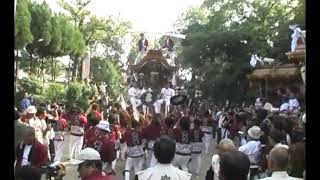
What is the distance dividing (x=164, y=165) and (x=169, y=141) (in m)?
0.18

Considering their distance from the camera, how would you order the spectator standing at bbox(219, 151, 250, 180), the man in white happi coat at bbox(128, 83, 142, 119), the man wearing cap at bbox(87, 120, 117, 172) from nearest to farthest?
the spectator standing at bbox(219, 151, 250, 180) < the man wearing cap at bbox(87, 120, 117, 172) < the man in white happi coat at bbox(128, 83, 142, 119)

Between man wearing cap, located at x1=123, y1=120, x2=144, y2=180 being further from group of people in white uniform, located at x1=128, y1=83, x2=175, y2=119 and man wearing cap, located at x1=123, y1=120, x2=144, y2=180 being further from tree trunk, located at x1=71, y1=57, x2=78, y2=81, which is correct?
tree trunk, located at x1=71, y1=57, x2=78, y2=81

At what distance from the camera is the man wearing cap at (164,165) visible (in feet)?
11.9

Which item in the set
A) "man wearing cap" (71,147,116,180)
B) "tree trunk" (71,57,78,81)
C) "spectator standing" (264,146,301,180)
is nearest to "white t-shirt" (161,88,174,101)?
"tree trunk" (71,57,78,81)

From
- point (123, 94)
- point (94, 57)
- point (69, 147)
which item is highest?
point (94, 57)

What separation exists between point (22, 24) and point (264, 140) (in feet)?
21.0

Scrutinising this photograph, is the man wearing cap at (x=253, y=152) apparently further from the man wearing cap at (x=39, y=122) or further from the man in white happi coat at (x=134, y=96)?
the man in white happi coat at (x=134, y=96)

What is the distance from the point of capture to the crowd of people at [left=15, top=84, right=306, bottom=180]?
3277mm

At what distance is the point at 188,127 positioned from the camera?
768cm

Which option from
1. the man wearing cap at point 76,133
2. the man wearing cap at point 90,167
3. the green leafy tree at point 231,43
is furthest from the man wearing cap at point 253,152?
the green leafy tree at point 231,43

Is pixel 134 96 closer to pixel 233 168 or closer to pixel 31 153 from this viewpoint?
pixel 31 153

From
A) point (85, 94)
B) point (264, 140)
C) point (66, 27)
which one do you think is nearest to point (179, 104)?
point (85, 94)

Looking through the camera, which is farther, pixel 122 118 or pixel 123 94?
pixel 123 94

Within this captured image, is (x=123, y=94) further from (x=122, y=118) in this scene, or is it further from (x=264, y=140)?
(x=264, y=140)
